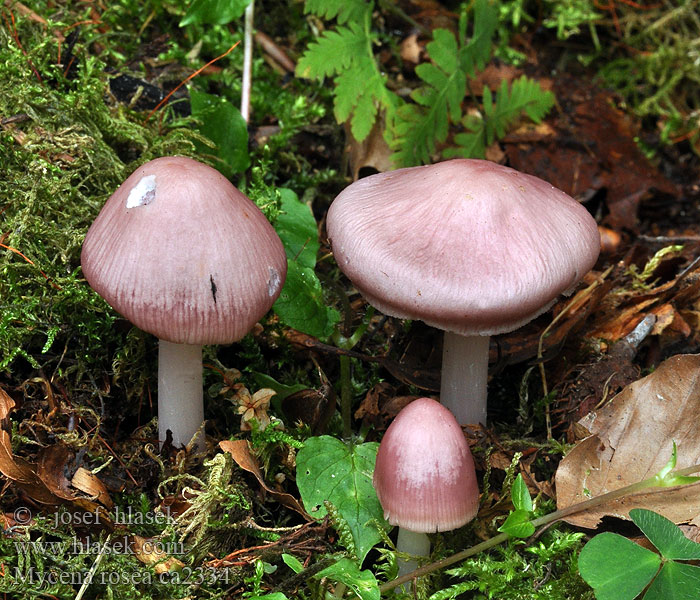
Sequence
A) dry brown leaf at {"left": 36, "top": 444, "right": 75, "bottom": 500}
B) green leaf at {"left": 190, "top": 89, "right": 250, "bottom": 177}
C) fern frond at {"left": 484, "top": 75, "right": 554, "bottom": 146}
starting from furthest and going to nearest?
1. fern frond at {"left": 484, "top": 75, "right": 554, "bottom": 146}
2. green leaf at {"left": 190, "top": 89, "right": 250, "bottom": 177}
3. dry brown leaf at {"left": 36, "top": 444, "right": 75, "bottom": 500}

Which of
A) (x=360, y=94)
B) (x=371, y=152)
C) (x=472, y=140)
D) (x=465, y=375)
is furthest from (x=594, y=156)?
(x=465, y=375)

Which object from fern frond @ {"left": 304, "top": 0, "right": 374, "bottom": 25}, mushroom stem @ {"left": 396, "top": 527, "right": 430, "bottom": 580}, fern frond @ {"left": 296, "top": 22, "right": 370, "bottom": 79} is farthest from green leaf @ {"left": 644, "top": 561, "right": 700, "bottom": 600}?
fern frond @ {"left": 304, "top": 0, "right": 374, "bottom": 25}

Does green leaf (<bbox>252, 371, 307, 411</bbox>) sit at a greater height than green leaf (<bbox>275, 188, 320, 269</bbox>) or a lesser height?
lesser

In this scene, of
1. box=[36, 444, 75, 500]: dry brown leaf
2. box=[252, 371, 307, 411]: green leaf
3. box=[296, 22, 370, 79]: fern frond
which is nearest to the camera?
box=[36, 444, 75, 500]: dry brown leaf

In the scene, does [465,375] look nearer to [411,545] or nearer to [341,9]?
[411,545]

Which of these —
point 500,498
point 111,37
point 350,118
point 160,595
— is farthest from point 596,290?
point 111,37

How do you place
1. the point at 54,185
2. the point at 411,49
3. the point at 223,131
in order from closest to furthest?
the point at 54,185 → the point at 223,131 → the point at 411,49

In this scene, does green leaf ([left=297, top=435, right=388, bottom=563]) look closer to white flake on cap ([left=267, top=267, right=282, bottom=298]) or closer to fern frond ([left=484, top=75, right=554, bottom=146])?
white flake on cap ([left=267, top=267, right=282, bottom=298])
